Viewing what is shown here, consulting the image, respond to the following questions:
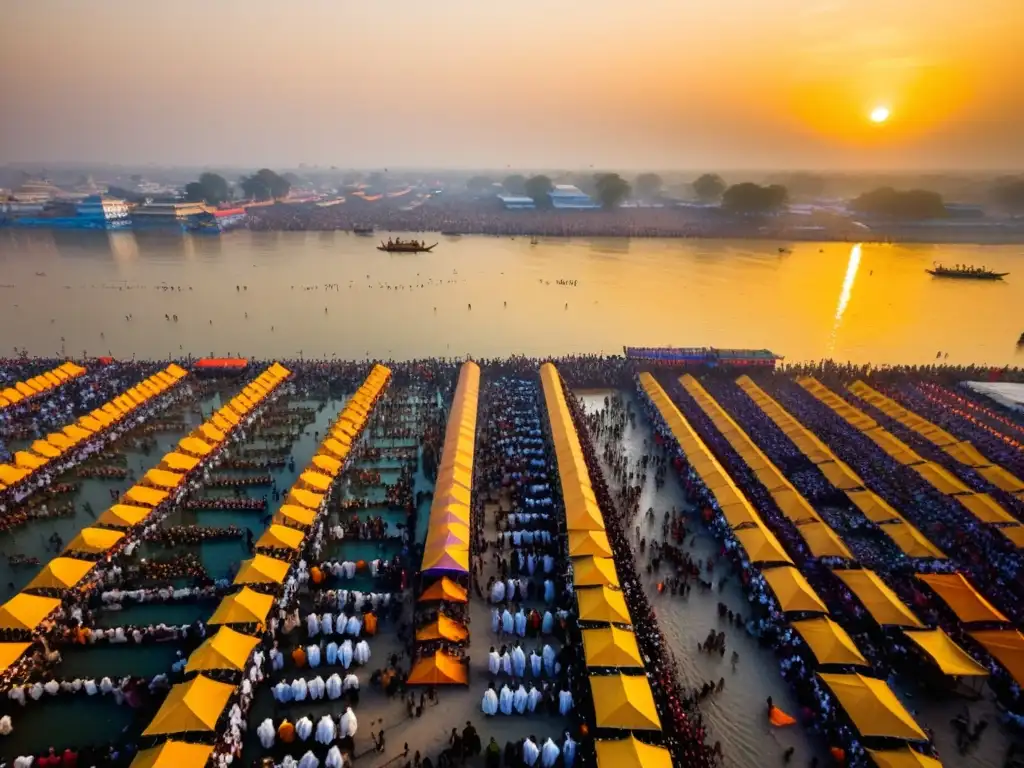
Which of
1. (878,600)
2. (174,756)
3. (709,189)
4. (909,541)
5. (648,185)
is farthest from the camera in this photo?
(648,185)

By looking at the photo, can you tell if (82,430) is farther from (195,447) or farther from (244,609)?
(244,609)

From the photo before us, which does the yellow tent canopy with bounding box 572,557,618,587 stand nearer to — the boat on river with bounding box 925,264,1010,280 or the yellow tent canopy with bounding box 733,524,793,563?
the yellow tent canopy with bounding box 733,524,793,563

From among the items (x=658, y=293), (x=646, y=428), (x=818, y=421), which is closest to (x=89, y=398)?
(x=646, y=428)

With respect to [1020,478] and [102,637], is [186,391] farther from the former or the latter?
[1020,478]

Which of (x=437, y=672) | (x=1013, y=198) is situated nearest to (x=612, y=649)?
(x=437, y=672)

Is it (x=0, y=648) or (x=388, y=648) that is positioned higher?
(x=0, y=648)
